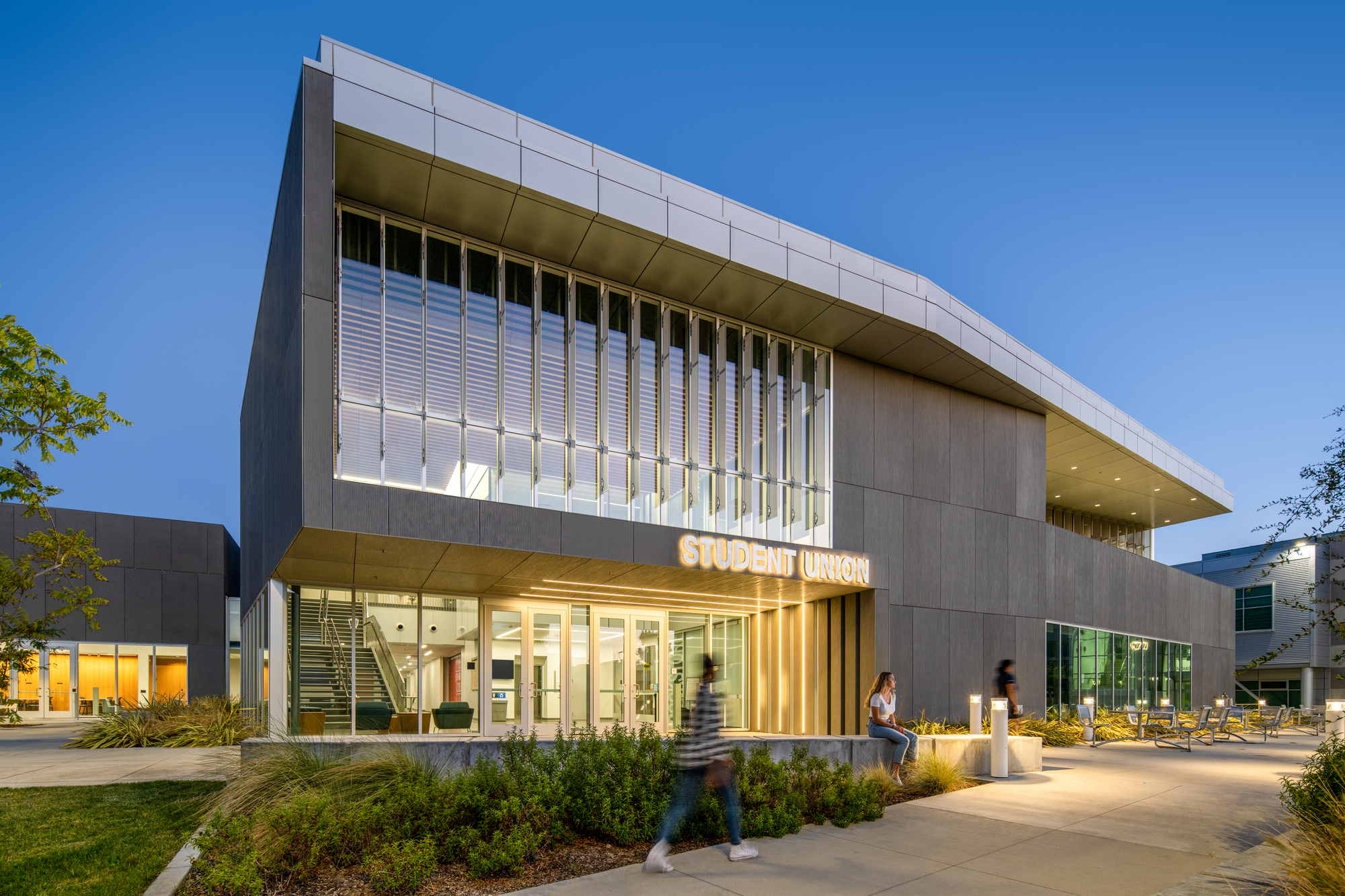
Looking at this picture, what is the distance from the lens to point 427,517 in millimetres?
12664

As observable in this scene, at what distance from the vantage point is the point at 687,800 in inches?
297

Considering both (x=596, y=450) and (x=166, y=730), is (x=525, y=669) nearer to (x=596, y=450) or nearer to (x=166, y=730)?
(x=596, y=450)

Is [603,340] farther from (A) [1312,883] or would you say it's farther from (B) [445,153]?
(A) [1312,883]

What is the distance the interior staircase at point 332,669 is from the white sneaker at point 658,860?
32.3 ft

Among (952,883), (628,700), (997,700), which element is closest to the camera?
(952,883)

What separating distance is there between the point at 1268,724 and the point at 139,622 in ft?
120

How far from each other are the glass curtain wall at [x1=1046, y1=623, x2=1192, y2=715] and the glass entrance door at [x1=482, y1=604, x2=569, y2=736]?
13610 mm

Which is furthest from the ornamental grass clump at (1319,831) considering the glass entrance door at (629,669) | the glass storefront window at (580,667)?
the glass storefront window at (580,667)

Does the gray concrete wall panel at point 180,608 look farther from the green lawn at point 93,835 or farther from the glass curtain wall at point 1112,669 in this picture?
the glass curtain wall at point 1112,669

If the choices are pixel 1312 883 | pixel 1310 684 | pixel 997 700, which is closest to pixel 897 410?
pixel 997 700

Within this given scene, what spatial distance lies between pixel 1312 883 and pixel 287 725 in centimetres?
1375

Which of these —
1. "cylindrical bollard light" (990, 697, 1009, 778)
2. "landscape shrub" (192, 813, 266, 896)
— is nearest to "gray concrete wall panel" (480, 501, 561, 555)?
"landscape shrub" (192, 813, 266, 896)

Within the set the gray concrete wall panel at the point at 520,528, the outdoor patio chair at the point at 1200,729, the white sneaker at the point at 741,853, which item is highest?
the gray concrete wall panel at the point at 520,528

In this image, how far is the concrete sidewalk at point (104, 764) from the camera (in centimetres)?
1179
